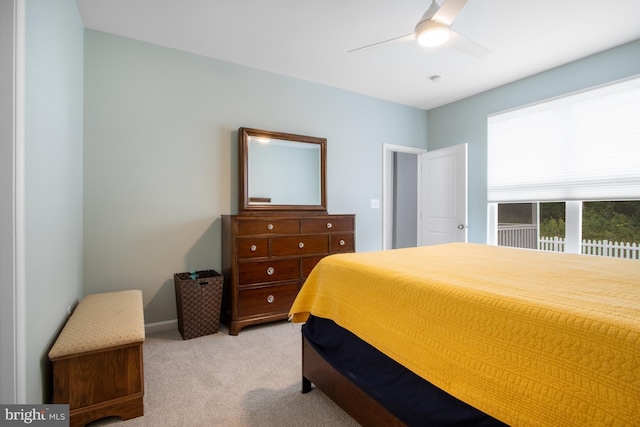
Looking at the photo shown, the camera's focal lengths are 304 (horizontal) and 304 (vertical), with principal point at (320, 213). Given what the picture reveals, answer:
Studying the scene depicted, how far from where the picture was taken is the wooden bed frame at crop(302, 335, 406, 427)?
4.16ft

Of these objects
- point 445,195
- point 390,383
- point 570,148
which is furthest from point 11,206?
point 570,148

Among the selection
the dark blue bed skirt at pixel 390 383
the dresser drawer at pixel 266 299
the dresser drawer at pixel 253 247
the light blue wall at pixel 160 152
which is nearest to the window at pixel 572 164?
the light blue wall at pixel 160 152

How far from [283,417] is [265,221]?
5.33 feet

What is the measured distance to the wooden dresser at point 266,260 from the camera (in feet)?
8.98

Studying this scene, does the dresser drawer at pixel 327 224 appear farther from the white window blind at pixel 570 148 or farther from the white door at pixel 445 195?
the white window blind at pixel 570 148

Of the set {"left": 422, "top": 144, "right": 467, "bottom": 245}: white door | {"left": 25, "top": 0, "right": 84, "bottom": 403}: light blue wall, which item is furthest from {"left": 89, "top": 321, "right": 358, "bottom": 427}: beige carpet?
{"left": 422, "top": 144, "right": 467, "bottom": 245}: white door

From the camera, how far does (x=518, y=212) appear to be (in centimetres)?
407

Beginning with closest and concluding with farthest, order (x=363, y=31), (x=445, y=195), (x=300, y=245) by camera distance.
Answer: (x=363, y=31) → (x=300, y=245) → (x=445, y=195)

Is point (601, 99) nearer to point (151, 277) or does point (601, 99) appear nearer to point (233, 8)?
point (233, 8)

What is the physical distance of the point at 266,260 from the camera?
2857 mm

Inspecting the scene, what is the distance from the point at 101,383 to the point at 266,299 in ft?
4.75

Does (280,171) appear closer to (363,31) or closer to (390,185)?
(363,31)

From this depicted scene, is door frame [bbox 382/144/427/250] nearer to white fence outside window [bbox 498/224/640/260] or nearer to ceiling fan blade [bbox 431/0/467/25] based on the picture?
white fence outside window [bbox 498/224/640/260]

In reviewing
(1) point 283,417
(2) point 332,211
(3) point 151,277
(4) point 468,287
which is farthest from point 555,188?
(3) point 151,277
